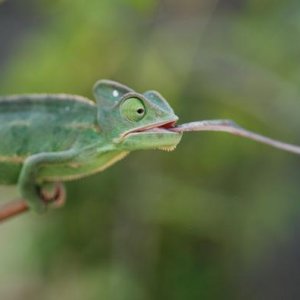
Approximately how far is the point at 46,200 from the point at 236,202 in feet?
3.94

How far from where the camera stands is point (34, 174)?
3.63 feet

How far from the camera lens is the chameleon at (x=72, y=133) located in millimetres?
956

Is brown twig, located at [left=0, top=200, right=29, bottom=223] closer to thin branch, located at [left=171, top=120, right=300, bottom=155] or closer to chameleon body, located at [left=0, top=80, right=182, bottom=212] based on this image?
chameleon body, located at [left=0, top=80, right=182, bottom=212]

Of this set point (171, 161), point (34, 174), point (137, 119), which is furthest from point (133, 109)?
point (171, 161)

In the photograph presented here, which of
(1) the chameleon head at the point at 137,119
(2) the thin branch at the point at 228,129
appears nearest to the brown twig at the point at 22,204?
(1) the chameleon head at the point at 137,119

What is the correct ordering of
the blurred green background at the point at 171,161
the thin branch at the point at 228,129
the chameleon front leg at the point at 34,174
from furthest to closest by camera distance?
the blurred green background at the point at 171,161, the chameleon front leg at the point at 34,174, the thin branch at the point at 228,129

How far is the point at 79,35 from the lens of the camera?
6.73ft

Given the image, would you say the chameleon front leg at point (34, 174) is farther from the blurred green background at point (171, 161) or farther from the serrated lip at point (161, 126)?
the blurred green background at point (171, 161)

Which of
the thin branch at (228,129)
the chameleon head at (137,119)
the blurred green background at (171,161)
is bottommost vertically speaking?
the blurred green background at (171,161)

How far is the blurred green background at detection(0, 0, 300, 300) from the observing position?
2.04 metres

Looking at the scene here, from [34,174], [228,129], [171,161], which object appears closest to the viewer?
[228,129]

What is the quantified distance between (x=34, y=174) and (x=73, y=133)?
90mm

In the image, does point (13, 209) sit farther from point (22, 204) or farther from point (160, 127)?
point (160, 127)

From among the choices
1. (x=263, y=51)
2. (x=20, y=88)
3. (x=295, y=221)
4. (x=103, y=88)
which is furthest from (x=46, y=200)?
(x=295, y=221)
